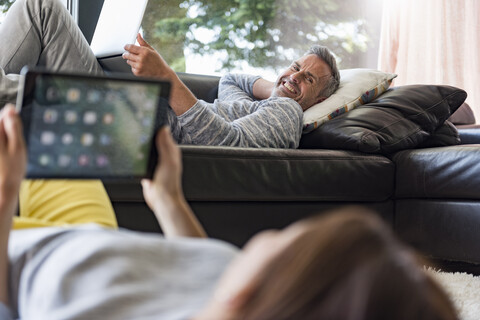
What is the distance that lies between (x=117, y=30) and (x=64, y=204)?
4.61 feet

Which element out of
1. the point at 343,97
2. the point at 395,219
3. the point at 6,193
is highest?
the point at 6,193

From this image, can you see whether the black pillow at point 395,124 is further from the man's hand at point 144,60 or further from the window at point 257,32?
the window at point 257,32

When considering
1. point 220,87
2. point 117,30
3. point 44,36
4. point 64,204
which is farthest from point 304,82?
point 64,204

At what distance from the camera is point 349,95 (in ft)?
7.39

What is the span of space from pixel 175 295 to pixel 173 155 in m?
0.20

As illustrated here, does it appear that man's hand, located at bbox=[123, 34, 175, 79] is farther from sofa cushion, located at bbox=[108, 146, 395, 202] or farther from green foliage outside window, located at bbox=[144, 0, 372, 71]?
green foliage outside window, located at bbox=[144, 0, 372, 71]

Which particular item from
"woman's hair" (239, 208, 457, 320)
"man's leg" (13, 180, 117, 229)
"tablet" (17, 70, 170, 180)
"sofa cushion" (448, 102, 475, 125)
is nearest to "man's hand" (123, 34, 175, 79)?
"man's leg" (13, 180, 117, 229)

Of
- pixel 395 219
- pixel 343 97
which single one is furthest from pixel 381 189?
pixel 343 97

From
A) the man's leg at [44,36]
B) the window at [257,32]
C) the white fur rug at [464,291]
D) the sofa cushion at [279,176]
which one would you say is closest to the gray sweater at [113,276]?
the white fur rug at [464,291]

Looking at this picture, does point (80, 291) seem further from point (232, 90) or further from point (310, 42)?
point (310, 42)

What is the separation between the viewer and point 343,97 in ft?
7.34

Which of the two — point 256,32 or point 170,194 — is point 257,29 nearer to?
point 256,32

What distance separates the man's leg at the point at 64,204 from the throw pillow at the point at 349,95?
124 cm

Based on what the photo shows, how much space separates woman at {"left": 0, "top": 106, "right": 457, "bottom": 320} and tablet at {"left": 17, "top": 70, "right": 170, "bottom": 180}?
0.09 ft
